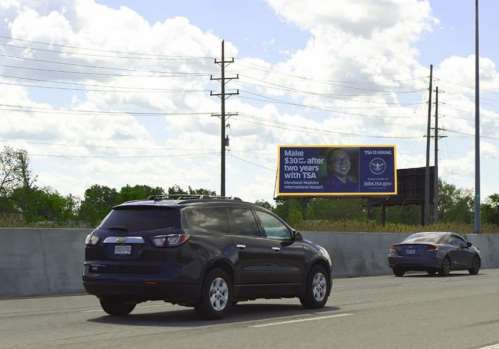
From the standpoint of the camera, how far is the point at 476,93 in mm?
41594

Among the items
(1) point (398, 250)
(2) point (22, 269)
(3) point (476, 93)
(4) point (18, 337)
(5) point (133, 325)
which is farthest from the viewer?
(3) point (476, 93)

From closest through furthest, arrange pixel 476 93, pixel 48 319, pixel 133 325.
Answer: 1. pixel 133 325
2. pixel 48 319
3. pixel 476 93

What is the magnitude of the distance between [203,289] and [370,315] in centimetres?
257

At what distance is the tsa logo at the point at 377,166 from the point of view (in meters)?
71.4

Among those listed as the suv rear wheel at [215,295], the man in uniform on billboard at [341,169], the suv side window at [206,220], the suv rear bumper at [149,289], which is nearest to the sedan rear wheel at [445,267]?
the suv side window at [206,220]

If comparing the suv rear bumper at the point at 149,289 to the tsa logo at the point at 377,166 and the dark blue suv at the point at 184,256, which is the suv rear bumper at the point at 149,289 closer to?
the dark blue suv at the point at 184,256

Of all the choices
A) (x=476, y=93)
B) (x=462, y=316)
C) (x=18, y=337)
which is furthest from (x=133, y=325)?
(x=476, y=93)

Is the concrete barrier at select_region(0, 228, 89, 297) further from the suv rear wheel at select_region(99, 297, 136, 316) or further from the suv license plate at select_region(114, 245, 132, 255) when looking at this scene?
the suv license plate at select_region(114, 245, 132, 255)

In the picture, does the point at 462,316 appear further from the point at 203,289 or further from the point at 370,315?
the point at 203,289

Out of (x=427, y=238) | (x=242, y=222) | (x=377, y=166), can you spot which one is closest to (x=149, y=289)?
(x=242, y=222)

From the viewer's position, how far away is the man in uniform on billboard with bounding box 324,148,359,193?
234 feet

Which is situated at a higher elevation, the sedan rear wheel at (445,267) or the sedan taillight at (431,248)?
the sedan taillight at (431,248)

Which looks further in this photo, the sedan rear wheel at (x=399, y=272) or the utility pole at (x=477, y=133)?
the utility pole at (x=477, y=133)

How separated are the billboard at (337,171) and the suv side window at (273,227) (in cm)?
5614
